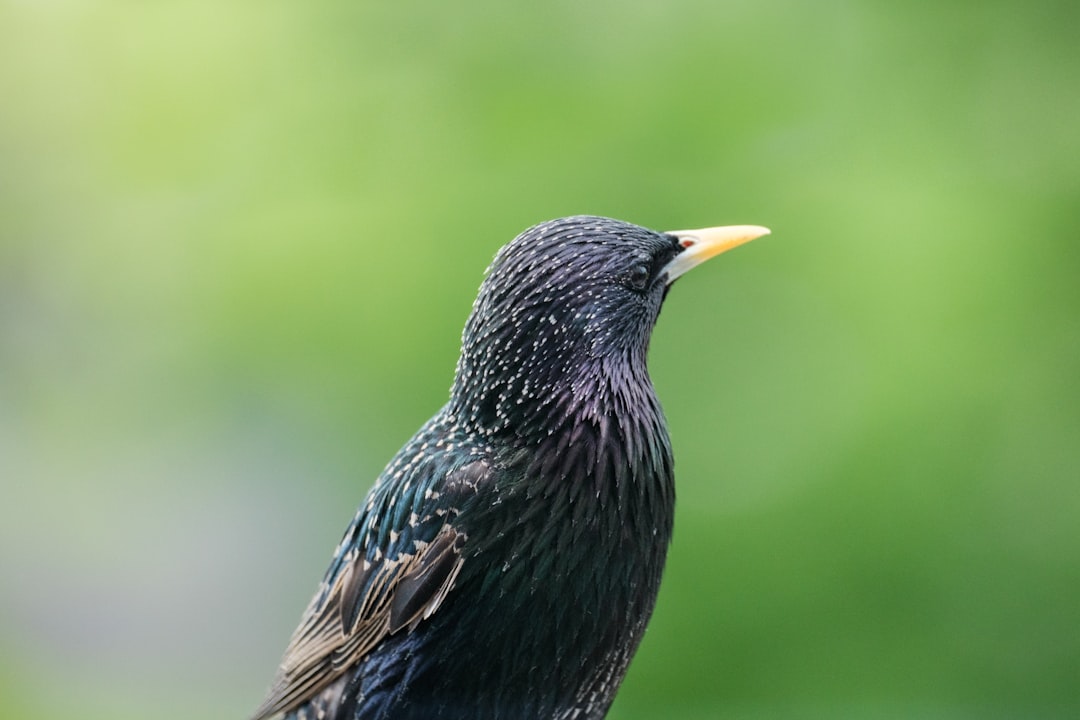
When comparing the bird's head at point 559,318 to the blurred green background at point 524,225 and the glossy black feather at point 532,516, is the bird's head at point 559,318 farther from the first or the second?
the blurred green background at point 524,225

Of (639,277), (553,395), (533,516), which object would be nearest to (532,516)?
(533,516)

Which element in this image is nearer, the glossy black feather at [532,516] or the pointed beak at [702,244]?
the glossy black feather at [532,516]

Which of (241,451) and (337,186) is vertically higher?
(337,186)

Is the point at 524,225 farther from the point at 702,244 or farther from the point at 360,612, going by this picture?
the point at 360,612

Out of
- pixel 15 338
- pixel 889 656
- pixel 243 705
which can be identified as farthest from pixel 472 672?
pixel 15 338

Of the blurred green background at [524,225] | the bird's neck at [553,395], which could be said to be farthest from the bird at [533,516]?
the blurred green background at [524,225]

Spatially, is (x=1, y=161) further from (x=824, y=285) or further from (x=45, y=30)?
(x=824, y=285)

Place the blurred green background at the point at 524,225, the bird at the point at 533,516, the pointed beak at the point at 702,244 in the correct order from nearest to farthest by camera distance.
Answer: the bird at the point at 533,516 → the pointed beak at the point at 702,244 → the blurred green background at the point at 524,225
